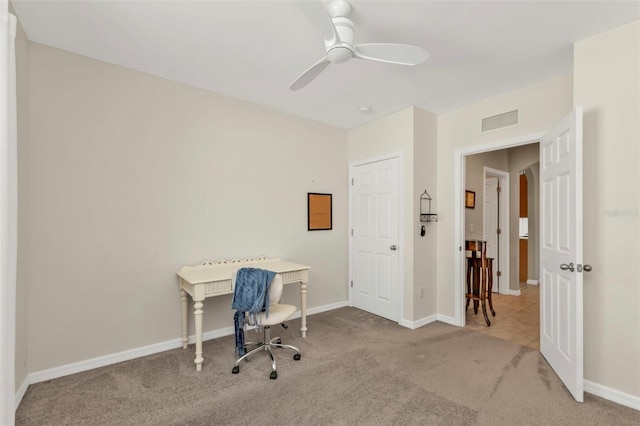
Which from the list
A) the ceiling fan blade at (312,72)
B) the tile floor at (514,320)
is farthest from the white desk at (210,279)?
the tile floor at (514,320)

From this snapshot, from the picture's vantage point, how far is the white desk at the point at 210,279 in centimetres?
257

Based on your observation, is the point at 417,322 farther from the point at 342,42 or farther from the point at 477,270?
the point at 342,42

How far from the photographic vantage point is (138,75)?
2.85 m

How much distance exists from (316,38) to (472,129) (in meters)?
2.22

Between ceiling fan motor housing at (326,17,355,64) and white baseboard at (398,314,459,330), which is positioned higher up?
ceiling fan motor housing at (326,17,355,64)

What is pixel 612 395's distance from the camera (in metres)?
2.15

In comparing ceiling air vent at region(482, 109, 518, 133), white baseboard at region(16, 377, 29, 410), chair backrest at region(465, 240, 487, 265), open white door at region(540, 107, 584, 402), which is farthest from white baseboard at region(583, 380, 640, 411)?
white baseboard at region(16, 377, 29, 410)

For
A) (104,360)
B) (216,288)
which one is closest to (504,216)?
(216,288)

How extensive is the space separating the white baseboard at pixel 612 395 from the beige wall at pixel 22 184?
13.3ft

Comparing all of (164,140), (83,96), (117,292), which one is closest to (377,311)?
(117,292)

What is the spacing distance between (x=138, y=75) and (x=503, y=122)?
145 inches

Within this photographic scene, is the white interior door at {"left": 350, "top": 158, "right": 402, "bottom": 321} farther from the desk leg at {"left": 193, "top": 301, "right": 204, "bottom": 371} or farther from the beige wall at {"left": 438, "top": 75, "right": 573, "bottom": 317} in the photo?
the desk leg at {"left": 193, "top": 301, "right": 204, "bottom": 371}

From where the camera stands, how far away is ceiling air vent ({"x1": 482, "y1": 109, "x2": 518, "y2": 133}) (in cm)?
318

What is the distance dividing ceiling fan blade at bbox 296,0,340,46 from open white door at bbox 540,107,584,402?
176cm
